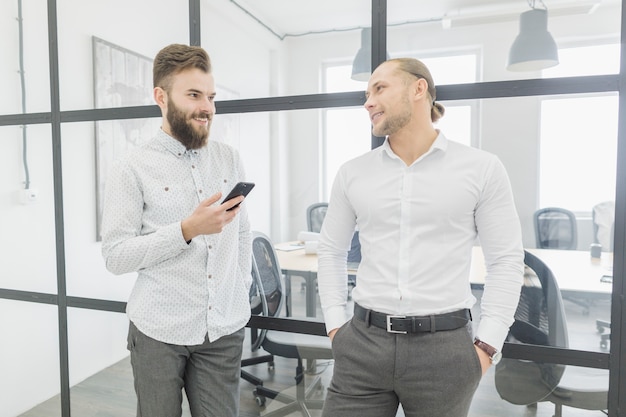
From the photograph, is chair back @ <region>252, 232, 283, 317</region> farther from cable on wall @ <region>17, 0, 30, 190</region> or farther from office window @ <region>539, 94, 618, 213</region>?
cable on wall @ <region>17, 0, 30, 190</region>

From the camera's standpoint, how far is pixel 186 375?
1.42m

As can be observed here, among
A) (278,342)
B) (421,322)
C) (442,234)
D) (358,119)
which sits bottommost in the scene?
(278,342)

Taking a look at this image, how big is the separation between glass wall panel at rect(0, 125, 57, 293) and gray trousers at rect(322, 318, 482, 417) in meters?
1.81

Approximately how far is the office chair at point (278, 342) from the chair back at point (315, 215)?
21cm

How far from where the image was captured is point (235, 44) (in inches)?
74.4

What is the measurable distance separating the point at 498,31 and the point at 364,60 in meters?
0.46

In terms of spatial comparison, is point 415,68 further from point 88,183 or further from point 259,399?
point 88,183

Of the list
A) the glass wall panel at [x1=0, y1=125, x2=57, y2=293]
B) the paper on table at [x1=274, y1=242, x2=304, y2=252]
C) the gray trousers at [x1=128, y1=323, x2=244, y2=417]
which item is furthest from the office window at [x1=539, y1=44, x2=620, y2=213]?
the glass wall panel at [x1=0, y1=125, x2=57, y2=293]

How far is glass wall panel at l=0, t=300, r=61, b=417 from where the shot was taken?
2400 mm

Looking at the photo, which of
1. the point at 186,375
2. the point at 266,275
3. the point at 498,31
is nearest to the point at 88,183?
the point at 266,275

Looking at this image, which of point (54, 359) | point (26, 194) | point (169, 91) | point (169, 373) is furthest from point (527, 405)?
point (26, 194)

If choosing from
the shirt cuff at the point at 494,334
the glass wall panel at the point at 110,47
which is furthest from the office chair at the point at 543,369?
the glass wall panel at the point at 110,47

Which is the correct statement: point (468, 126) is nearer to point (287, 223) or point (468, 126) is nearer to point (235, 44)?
point (287, 223)

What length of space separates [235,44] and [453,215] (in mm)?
1225
